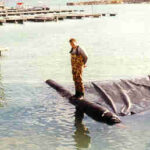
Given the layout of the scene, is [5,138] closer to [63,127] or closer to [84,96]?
[63,127]

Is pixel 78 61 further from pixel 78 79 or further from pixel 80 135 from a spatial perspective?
pixel 80 135

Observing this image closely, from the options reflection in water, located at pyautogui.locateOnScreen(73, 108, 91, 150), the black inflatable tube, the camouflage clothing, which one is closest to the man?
the camouflage clothing

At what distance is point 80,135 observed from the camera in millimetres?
10984

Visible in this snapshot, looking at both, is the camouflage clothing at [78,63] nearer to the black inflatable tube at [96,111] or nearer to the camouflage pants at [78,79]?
the camouflage pants at [78,79]

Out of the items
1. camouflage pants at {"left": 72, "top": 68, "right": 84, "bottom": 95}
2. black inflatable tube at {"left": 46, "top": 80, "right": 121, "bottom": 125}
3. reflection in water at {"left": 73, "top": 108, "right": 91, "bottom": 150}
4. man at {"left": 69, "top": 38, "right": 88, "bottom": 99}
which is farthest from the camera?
camouflage pants at {"left": 72, "top": 68, "right": 84, "bottom": 95}

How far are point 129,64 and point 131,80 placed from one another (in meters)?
10.9

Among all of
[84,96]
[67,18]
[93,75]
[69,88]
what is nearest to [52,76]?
[93,75]

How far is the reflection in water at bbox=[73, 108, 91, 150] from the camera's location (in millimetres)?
10422

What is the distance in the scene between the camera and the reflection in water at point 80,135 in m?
10.4

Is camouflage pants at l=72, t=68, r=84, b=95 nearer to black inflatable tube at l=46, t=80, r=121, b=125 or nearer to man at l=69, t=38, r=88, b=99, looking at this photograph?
man at l=69, t=38, r=88, b=99

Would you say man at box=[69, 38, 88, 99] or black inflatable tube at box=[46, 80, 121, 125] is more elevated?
man at box=[69, 38, 88, 99]

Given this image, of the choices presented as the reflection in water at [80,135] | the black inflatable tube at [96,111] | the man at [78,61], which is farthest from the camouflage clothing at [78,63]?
the reflection in water at [80,135]

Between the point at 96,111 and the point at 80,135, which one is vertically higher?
the point at 96,111

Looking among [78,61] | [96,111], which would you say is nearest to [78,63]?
[78,61]
